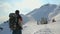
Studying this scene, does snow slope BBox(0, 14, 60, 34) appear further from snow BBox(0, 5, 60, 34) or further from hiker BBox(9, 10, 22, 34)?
hiker BBox(9, 10, 22, 34)

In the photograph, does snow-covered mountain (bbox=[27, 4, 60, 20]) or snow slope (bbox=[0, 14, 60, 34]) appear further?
snow-covered mountain (bbox=[27, 4, 60, 20])

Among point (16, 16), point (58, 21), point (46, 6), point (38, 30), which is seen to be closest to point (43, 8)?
point (46, 6)

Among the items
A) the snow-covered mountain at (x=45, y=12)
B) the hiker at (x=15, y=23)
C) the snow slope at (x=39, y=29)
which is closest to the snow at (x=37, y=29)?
the snow slope at (x=39, y=29)

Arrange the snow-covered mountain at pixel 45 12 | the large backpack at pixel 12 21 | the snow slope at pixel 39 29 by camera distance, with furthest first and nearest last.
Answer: the snow-covered mountain at pixel 45 12
the snow slope at pixel 39 29
the large backpack at pixel 12 21

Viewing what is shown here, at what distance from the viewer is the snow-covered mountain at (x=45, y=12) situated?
1891cm

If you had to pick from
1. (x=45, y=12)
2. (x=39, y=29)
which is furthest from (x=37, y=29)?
(x=45, y=12)

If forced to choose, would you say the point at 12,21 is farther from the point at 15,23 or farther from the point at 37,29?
the point at 37,29

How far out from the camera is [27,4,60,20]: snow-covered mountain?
1891cm

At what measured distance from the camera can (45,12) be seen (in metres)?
19.8

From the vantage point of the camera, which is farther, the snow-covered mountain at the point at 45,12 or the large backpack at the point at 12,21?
the snow-covered mountain at the point at 45,12

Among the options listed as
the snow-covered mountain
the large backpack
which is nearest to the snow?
the snow-covered mountain

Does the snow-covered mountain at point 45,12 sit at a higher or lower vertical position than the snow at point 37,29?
higher

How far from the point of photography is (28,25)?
16328 millimetres

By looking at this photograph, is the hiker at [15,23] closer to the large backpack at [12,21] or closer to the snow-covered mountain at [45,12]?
the large backpack at [12,21]
